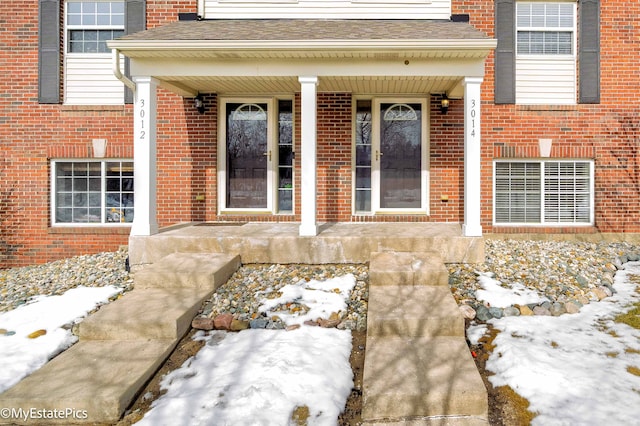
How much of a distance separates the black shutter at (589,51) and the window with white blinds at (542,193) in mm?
1215

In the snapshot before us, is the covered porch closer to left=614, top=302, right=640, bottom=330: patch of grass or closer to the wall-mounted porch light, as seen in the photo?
left=614, top=302, right=640, bottom=330: patch of grass

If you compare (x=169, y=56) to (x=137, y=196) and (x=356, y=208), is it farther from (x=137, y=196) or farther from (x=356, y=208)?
(x=356, y=208)

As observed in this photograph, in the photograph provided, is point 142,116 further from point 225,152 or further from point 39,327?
point 39,327

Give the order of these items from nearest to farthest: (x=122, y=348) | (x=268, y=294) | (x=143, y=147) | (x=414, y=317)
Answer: (x=122, y=348) → (x=414, y=317) → (x=268, y=294) → (x=143, y=147)

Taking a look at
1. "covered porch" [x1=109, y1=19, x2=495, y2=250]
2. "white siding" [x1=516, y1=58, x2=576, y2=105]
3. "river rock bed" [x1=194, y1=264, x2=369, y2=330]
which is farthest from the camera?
"white siding" [x1=516, y1=58, x2=576, y2=105]

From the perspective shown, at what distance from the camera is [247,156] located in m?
7.23

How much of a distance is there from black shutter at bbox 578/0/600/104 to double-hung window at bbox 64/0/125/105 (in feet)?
26.4

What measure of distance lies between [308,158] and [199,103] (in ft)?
8.89

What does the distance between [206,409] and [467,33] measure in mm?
5509

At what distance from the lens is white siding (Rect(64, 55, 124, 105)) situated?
285 inches

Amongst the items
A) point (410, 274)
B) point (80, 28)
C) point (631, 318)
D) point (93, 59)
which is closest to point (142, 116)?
point (93, 59)

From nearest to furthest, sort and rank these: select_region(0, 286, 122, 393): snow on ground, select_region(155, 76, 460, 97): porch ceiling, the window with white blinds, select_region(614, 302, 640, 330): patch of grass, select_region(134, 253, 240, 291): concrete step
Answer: select_region(0, 286, 122, 393): snow on ground, select_region(614, 302, 640, 330): patch of grass, select_region(134, 253, 240, 291): concrete step, select_region(155, 76, 460, 97): porch ceiling, the window with white blinds

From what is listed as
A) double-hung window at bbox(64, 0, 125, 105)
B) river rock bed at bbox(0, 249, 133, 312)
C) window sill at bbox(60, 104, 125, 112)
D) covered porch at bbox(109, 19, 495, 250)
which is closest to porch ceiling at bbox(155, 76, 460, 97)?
covered porch at bbox(109, 19, 495, 250)

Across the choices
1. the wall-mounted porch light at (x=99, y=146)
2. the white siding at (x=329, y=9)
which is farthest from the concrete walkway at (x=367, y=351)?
the white siding at (x=329, y=9)
